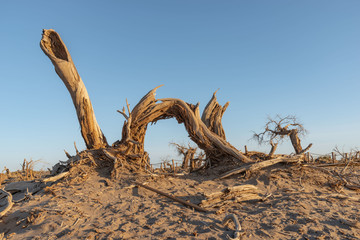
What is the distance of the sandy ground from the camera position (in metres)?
4.42

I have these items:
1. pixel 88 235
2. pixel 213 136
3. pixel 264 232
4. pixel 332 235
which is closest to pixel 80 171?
pixel 88 235

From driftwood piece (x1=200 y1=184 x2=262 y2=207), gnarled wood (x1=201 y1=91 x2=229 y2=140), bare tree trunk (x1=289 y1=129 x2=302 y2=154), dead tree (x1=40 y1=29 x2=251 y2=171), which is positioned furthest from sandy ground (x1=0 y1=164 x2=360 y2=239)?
bare tree trunk (x1=289 y1=129 x2=302 y2=154)

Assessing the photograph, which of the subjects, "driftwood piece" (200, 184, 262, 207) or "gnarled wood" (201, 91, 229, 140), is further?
"gnarled wood" (201, 91, 229, 140)

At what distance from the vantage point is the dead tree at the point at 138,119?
295 inches

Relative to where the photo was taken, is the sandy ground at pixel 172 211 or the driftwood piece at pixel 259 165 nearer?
the sandy ground at pixel 172 211

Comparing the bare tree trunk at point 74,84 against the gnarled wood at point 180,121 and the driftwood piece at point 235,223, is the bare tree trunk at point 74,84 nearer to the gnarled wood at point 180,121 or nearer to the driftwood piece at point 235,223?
the gnarled wood at point 180,121

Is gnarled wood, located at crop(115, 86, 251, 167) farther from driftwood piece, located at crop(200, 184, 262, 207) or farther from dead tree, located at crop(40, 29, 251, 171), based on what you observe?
driftwood piece, located at crop(200, 184, 262, 207)

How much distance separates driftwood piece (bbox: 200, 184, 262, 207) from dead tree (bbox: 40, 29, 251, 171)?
1.75 m

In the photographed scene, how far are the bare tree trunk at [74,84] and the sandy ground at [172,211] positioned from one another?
119cm

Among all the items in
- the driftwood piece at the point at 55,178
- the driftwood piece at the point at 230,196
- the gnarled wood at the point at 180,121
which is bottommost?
the driftwood piece at the point at 230,196

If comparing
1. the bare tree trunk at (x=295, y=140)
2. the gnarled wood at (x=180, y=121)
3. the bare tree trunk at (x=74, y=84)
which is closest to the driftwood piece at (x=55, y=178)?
the bare tree trunk at (x=74, y=84)

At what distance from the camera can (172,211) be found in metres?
5.16

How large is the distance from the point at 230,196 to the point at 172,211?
146 cm

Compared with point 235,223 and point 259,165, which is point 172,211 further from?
point 259,165
